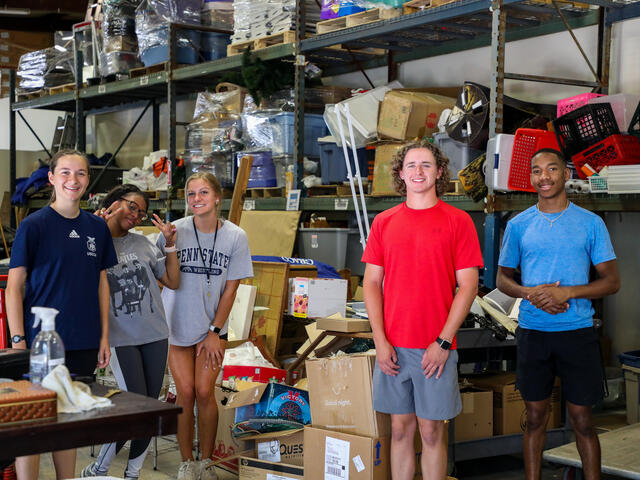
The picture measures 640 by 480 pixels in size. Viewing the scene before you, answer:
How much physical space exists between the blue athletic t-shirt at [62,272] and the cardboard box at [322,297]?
242cm

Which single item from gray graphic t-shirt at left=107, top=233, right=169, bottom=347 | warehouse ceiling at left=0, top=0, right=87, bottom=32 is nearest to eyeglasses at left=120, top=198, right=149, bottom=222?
gray graphic t-shirt at left=107, top=233, right=169, bottom=347

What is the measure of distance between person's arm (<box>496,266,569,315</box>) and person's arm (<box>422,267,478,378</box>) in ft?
1.31

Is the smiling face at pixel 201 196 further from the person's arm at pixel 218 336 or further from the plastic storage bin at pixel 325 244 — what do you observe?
the plastic storage bin at pixel 325 244

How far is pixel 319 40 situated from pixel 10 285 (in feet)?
16.3

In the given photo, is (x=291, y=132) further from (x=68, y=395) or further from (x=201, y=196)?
(x=68, y=395)

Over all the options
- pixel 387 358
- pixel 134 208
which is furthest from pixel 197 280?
pixel 387 358

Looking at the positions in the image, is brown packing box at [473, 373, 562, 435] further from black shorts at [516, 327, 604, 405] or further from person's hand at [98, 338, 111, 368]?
person's hand at [98, 338, 111, 368]

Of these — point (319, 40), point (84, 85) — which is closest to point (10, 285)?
point (319, 40)

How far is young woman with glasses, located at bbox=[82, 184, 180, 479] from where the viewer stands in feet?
13.8

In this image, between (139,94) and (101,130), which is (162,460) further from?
(101,130)

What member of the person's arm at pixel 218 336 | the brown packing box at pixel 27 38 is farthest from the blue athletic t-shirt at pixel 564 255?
the brown packing box at pixel 27 38

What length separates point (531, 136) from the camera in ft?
19.3

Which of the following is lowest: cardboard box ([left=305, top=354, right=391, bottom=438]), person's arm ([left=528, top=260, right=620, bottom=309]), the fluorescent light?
cardboard box ([left=305, top=354, right=391, bottom=438])

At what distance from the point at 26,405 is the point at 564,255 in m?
2.62
